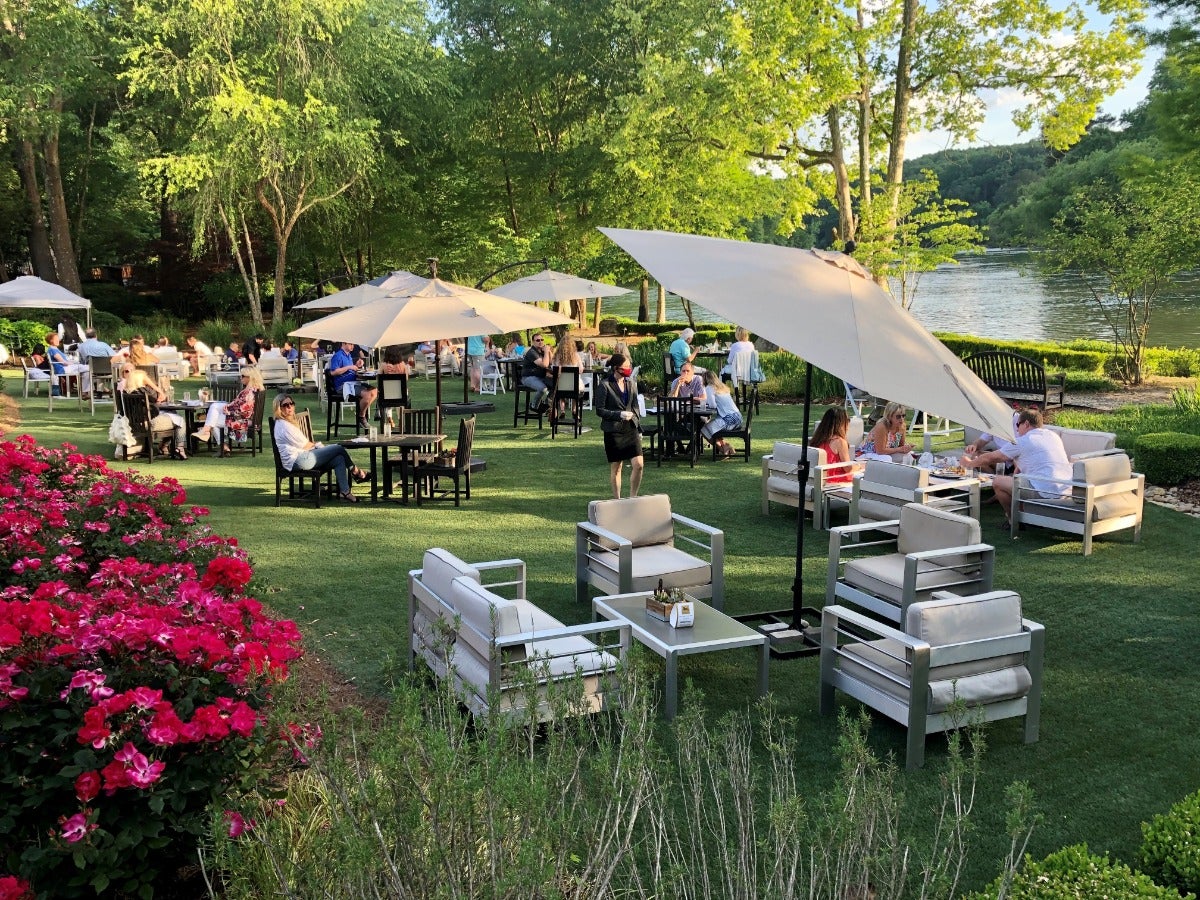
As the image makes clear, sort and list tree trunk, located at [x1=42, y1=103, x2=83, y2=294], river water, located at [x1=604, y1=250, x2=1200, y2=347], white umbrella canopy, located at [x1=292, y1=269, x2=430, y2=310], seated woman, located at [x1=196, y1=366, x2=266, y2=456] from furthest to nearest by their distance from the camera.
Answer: river water, located at [x1=604, y1=250, x2=1200, y2=347] → tree trunk, located at [x1=42, y1=103, x2=83, y2=294] → white umbrella canopy, located at [x1=292, y1=269, x2=430, y2=310] → seated woman, located at [x1=196, y1=366, x2=266, y2=456]

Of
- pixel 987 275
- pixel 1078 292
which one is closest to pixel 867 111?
pixel 1078 292

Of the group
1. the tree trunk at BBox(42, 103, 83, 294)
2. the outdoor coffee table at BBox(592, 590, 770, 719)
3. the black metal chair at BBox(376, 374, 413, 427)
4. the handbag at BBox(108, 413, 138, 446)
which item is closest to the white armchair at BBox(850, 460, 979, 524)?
the outdoor coffee table at BBox(592, 590, 770, 719)

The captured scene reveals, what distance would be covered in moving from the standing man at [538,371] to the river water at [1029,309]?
10647 millimetres

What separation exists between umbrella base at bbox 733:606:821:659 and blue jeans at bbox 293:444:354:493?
17.8ft

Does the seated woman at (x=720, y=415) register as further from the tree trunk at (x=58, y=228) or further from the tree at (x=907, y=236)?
the tree trunk at (x=58, y=228)

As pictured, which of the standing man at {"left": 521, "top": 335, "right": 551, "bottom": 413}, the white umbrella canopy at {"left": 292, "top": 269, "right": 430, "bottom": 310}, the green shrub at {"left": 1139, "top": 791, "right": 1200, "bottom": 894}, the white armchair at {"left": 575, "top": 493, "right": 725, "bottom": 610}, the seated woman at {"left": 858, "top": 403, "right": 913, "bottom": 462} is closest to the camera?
the green shrub at {"left": 1139, "top": 791, "right": 1200, "bottom": 894}

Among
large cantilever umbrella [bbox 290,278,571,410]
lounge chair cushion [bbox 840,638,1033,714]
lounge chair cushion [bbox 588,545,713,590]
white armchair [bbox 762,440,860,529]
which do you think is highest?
large cantilever umbrella [bbox 290,278,571,410]

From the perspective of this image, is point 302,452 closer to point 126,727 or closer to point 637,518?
point 637,518

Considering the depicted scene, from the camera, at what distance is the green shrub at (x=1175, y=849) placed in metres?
3.41

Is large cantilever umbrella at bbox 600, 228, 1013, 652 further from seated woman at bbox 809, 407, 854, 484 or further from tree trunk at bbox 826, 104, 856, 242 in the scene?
tree trunk at bbox 826, 104, 856, 242

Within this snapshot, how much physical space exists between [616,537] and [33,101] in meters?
27.7

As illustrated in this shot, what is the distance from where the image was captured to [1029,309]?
59.2 metres

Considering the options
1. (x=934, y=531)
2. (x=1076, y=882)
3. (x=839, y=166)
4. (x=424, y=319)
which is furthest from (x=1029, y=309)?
(x=1076, y=882)

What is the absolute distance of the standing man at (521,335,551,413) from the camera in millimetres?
16047
